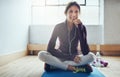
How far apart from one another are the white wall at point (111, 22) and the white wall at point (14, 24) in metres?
2.43

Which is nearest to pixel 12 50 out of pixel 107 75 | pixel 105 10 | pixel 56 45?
pixel 56 45

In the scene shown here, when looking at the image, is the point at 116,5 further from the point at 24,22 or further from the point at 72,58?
the point at 72,58

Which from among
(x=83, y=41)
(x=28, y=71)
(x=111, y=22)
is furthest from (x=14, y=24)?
(x=111, y=22)

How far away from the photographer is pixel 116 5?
693cm

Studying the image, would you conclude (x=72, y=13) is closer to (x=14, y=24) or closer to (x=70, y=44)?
(x=70, y=44)

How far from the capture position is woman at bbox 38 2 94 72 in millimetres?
3324

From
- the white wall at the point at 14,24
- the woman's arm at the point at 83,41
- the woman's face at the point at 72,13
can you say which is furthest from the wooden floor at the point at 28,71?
the woman's face at the point at 72,13

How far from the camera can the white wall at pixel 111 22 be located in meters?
6.93

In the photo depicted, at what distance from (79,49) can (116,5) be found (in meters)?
3.95

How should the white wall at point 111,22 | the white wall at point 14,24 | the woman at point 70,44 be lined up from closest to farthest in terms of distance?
the woman at point 70,44 → the white wall at point 14,24 → the white wall at point 111,22

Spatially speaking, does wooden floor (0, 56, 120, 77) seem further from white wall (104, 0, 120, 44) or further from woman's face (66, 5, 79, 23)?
white wall (104, 0, 120, 44)

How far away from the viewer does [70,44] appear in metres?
3.43

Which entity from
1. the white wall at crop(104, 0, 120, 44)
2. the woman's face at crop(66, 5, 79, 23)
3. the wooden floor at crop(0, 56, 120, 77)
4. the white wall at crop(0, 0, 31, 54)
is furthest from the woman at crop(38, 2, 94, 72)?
the white wall at crop(104, 0, 120, 44)

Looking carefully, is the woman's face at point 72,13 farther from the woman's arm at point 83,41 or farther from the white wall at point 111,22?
the white wall at point 111,22
